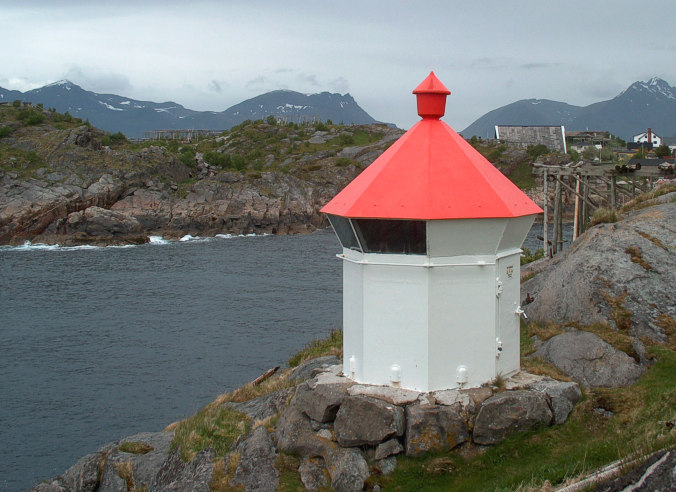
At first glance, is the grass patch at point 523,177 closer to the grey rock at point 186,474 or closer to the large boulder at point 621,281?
the large boulder at point 621,281

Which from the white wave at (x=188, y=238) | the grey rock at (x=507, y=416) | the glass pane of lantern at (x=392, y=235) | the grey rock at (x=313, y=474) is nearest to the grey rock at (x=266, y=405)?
the grey rock at (x=313, y=474)

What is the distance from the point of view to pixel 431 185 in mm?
9969

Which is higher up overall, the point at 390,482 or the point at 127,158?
the point at 127,158

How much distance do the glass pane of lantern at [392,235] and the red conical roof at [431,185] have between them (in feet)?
0.38

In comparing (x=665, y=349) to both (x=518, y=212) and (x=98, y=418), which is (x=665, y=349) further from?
(x=98, y=418)

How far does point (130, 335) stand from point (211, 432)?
22055 millimetres

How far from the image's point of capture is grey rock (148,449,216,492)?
10.5 metres

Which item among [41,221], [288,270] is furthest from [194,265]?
[41,221]

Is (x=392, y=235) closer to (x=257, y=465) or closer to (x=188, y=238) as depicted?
(x=257, y=465)

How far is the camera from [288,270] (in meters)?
50.1

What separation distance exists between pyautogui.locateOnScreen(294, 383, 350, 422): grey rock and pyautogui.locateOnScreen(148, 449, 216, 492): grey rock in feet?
5.71

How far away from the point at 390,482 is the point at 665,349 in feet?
18.0

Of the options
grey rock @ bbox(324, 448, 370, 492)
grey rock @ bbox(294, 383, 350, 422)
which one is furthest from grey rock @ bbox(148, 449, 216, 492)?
grey rock @ bbox(324, 448, 370, 492)

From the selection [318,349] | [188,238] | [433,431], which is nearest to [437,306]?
[433,431]
